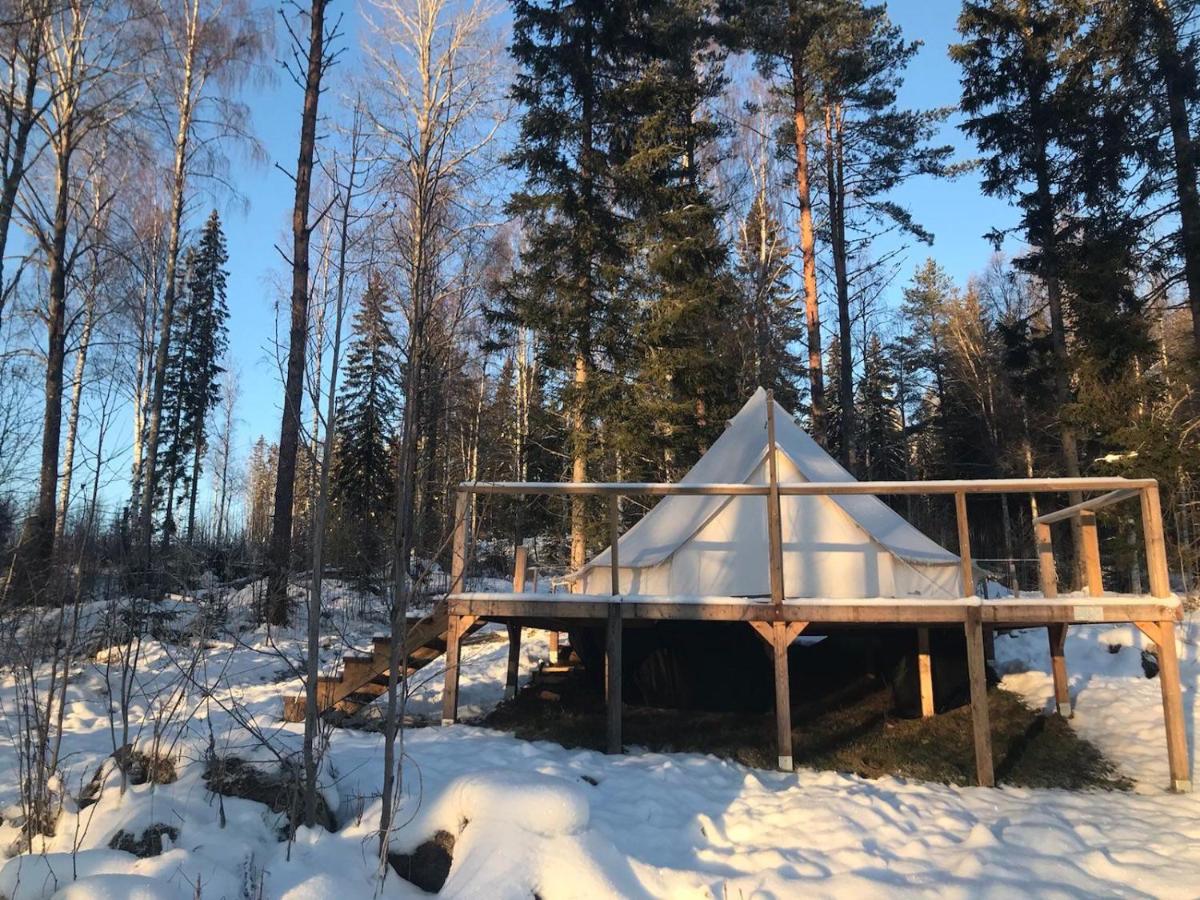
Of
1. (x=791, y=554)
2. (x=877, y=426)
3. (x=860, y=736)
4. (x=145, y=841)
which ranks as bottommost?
(x=860, y=736)

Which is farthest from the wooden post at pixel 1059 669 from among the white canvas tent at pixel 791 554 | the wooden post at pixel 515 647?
the wooden post at pixel 515 647

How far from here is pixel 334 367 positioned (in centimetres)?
405

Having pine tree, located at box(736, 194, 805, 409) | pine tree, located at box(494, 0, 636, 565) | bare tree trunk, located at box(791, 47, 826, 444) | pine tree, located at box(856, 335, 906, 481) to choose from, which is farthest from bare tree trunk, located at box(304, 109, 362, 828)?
pine tree, located at box(856, 335, 906, 481)

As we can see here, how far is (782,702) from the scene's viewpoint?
695 centimetres

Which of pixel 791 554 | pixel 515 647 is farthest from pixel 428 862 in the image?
pixel 791 554

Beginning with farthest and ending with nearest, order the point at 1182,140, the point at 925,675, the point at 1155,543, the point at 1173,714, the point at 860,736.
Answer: the point at 1182,140
the point at 925,675
the point at 860,736
the point at 1155,543
the point at 1173,714

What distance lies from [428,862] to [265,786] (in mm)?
1310

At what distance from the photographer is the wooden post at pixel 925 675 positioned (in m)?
8.44

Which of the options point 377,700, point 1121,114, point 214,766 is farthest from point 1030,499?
point 214,766

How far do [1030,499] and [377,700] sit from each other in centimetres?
2562

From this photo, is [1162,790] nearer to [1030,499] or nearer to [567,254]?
[567,254]

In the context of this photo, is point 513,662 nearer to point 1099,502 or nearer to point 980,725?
point 980,725

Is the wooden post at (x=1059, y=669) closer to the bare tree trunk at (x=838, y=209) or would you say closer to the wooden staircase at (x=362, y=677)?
the wooden staircase at (x=362, y=677)

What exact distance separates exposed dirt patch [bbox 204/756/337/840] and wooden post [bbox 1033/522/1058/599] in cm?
678
